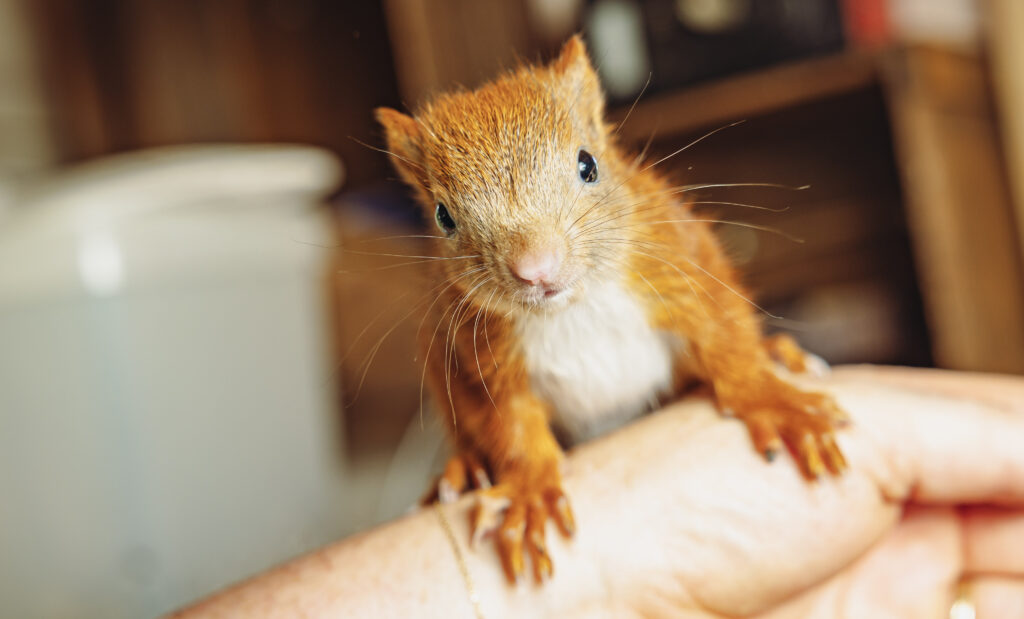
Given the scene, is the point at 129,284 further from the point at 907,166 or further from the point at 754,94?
the point at 907,166

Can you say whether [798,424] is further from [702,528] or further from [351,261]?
[351,261]

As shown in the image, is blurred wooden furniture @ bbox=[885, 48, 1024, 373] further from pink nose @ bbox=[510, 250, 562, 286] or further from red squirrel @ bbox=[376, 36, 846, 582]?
pink nose @ bbox=[510, 250, 562, 286]

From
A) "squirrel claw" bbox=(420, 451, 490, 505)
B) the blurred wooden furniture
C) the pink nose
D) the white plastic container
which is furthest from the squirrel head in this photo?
the blurred wooden furniture

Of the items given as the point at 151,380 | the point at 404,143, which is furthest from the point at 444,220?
the point at 151,380

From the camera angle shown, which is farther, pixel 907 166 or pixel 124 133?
pixel 124 133

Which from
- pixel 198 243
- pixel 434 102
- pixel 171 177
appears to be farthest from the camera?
pixel 198 243

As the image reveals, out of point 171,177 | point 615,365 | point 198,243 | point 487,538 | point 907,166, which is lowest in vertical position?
point 487,538

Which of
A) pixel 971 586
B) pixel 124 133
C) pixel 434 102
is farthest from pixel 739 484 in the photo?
pixel 124 133
